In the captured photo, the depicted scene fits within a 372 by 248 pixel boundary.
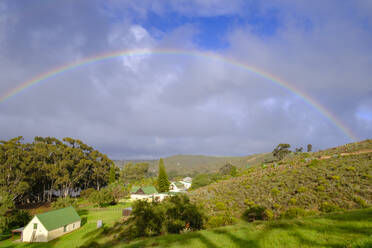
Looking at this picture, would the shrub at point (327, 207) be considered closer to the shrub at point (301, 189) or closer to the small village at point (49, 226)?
the shrub at point (301, 189)

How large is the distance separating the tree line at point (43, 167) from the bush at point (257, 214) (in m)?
39.7

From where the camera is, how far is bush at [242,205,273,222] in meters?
17.6

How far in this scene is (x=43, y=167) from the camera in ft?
168

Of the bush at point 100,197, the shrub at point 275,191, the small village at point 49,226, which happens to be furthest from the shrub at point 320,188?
the bush at point 100,197

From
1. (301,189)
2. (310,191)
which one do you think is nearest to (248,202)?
(301,189)

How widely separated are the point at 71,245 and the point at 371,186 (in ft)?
98.6

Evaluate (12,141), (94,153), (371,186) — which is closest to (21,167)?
(12,141)

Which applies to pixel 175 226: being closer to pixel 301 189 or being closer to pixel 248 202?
pixel 248 202

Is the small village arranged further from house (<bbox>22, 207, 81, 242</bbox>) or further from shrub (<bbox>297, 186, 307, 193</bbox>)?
shrub (<bbox>297, 186, 307, 193</bbox>)

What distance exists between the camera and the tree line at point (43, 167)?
4228 cm

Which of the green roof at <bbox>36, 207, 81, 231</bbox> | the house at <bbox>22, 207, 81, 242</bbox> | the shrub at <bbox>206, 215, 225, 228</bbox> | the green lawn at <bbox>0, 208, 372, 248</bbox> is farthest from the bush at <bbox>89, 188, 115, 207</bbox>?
the green lawn at <bbox>0, 208, 372, 248</bbox>

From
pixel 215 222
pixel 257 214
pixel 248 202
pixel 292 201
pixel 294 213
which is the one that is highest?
pixel 292 201

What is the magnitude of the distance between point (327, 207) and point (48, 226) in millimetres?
31068

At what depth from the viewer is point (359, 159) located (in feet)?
84.3
